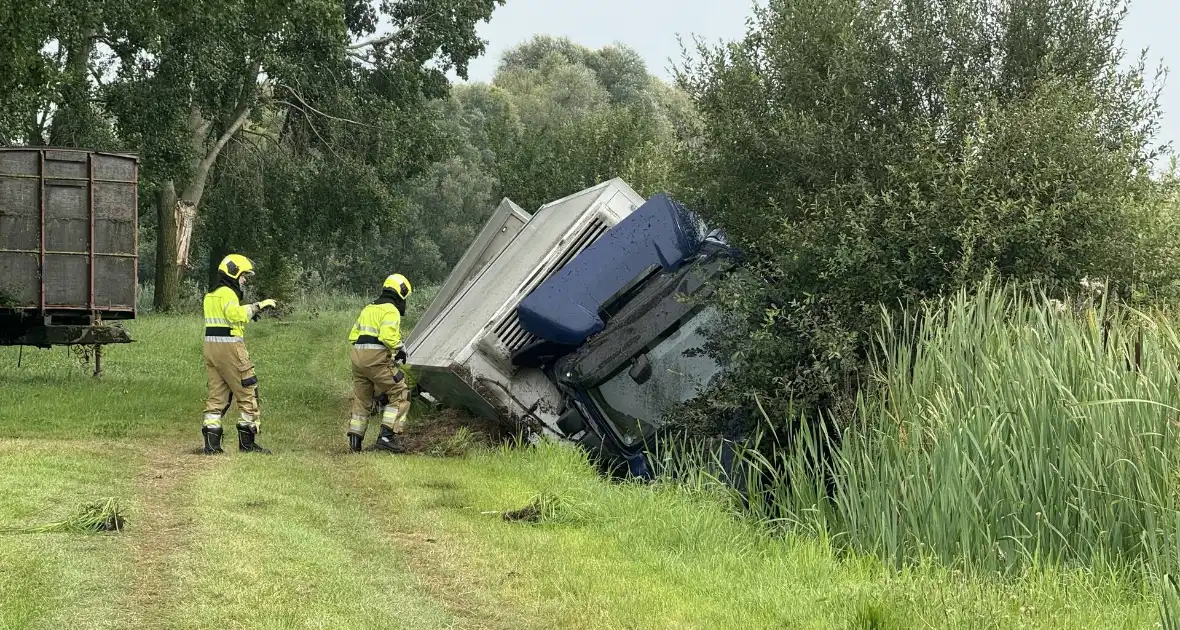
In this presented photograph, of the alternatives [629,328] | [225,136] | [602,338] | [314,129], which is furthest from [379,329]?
[225,136]

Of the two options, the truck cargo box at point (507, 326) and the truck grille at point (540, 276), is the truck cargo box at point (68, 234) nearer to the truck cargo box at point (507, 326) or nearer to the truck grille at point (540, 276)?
the truck cargo box at point (507, 326)

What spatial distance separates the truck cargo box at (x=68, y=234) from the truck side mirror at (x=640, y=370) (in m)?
7.68

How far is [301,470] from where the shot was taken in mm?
10539

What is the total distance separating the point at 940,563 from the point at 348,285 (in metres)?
55.3

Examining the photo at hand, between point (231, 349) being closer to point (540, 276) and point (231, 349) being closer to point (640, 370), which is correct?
point (540, 276)

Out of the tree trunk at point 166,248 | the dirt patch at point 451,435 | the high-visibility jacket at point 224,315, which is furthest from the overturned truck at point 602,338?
the tree trunk at point 166,248

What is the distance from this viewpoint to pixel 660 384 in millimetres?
11703

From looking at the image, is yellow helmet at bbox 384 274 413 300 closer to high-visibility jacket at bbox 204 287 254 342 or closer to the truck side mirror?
high-visibility jacket at bbox 204 287 254 342

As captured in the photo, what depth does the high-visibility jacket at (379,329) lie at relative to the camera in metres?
12.6

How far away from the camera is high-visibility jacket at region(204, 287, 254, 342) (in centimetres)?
1204

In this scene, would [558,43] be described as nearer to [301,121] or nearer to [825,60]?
[301,121]

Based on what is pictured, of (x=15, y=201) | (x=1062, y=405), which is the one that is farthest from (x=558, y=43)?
(x=1062, y=405)

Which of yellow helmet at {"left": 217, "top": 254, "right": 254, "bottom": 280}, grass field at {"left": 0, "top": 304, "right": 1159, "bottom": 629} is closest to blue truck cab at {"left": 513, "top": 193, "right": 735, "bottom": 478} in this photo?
grass field at {"left": 0, "top": 304, "right": 1159, "bottom": 629}

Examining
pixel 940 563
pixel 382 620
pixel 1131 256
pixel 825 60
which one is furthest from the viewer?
pixel 825 60
